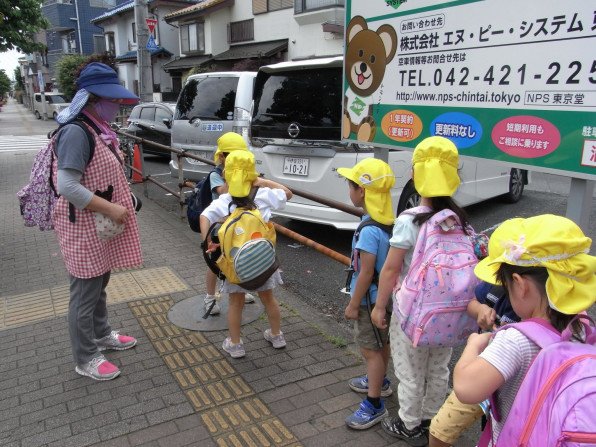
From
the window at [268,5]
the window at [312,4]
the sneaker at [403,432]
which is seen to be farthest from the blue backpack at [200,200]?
the window at [268,5]

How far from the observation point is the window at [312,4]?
653 inches

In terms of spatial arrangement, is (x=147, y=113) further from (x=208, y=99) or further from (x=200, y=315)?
(x=200, y=315)

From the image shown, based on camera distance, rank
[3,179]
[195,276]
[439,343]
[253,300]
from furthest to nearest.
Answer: [3,179]
[195,276]
[253,300]
[439,343]

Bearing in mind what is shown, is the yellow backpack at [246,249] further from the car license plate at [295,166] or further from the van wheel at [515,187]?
the van wheel at [515,187]

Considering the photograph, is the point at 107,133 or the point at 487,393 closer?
the point at 487,393

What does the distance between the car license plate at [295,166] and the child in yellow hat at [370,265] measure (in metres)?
2.79

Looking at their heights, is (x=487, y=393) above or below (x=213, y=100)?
below

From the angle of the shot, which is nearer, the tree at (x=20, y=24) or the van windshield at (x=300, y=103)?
the van windshield at (x=300, y=103)

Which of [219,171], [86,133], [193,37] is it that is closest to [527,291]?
[86,133]

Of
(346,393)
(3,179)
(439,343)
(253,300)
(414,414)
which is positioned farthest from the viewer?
(3,179)

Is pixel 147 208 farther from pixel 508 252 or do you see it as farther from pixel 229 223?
pixel 508 252

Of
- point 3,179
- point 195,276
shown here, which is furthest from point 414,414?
point 3,179

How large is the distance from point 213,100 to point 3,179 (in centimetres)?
623

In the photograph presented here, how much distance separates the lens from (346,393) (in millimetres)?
2861
